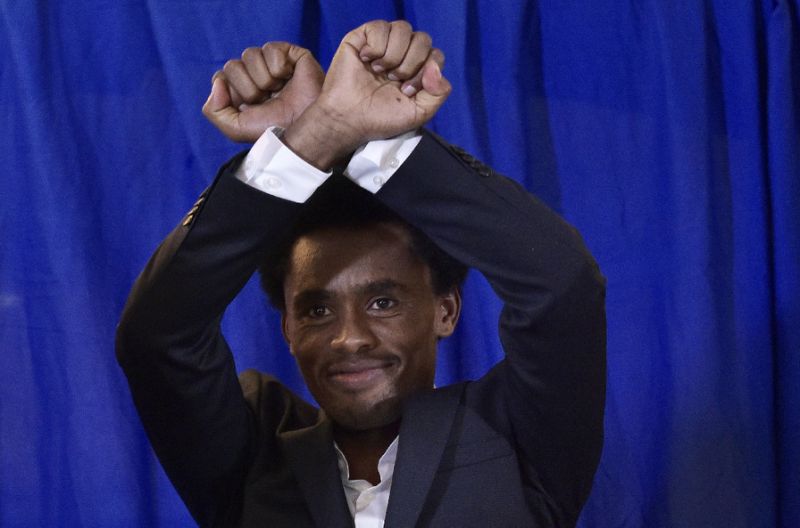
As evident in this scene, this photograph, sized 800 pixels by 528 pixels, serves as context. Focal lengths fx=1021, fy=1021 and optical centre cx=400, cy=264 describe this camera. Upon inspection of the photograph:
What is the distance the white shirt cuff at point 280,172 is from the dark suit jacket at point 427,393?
0.04ft

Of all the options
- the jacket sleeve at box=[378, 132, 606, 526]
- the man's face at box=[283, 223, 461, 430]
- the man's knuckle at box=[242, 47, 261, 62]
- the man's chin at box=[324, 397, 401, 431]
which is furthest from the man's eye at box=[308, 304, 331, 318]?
the man's knuckle at box=[242, 47, 261, 62]

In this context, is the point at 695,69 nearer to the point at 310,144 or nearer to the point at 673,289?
the point at 673,289

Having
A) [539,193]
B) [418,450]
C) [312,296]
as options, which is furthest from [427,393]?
[539,193]

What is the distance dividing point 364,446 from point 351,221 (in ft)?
1.02

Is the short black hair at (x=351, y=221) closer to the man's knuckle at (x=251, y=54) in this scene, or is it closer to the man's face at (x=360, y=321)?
the man's face at (x=360, y=321)

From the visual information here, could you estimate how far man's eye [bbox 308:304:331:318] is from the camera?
1390 millimetres

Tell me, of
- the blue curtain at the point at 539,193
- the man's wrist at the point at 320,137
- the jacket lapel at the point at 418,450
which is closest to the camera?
the man's wrist at the point at 320,137

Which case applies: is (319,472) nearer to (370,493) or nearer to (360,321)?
(370,493)

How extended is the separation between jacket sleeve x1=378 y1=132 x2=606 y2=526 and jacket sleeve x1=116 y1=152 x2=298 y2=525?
0.16 meters

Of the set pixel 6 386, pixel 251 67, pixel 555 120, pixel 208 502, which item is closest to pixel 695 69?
pixel 555 120

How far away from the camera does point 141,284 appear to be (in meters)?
1.18

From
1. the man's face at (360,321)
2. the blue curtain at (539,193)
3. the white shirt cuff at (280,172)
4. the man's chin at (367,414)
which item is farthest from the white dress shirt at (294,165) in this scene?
the blue curtain at (539,193)

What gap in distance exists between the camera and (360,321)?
4.45ft

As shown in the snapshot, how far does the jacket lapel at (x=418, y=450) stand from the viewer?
124 centimetres
